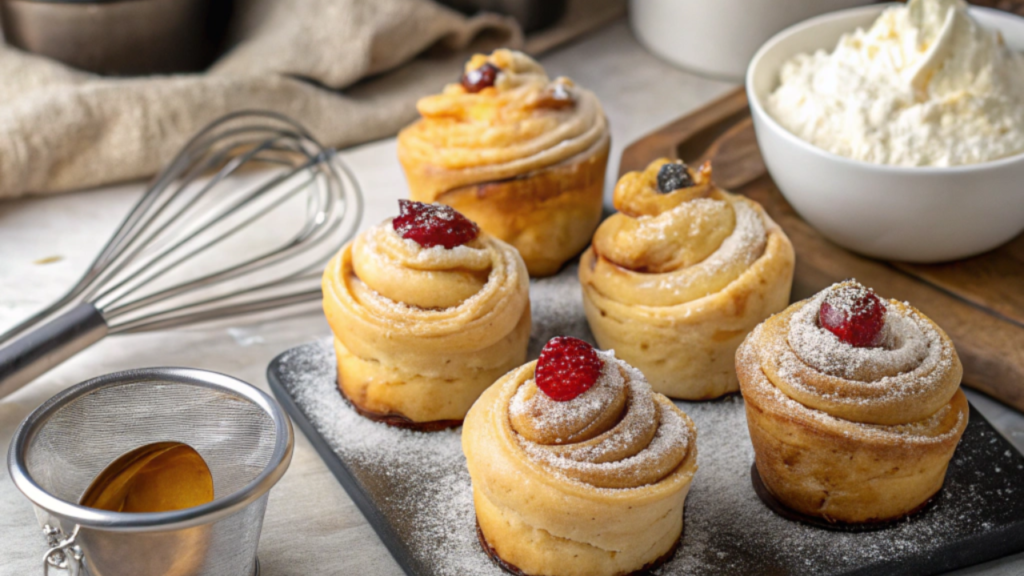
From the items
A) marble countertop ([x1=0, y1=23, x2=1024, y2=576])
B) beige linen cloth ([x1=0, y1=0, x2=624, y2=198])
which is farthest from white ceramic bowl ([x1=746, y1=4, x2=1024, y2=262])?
beige linen cloth ([x1=0, y1=0, x2=624, y2=198])

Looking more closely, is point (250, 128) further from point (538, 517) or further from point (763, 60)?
point (538, 517)

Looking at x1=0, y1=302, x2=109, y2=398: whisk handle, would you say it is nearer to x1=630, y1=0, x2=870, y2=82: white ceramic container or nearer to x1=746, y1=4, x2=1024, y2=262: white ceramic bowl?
x1=746, y1=4, x2=1024, y2=262: white ceramic bowl

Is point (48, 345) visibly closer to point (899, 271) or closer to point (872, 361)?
point (872, 361)

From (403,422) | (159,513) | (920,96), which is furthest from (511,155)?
(159,513)

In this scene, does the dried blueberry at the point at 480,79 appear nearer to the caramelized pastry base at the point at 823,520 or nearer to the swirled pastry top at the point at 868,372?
the swirled pastry top at the point at 868,372

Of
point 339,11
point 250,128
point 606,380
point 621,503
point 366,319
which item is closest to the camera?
point 621,503

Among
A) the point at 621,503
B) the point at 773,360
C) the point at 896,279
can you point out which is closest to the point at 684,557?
the point at 621,503
